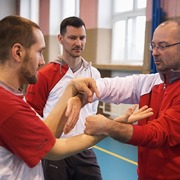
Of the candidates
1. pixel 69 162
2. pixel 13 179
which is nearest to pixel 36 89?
pixel 69 162

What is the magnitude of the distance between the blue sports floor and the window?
1.79 metres

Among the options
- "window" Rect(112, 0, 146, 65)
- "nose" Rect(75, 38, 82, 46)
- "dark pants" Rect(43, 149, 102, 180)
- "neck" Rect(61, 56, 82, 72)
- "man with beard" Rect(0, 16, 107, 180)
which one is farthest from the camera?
"window" Rect(112, 0, 146, 65)

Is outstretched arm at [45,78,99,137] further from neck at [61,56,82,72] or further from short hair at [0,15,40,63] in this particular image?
neck at [61,56,82,72]

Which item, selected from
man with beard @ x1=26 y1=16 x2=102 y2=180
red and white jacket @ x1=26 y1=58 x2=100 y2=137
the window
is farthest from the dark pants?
the window

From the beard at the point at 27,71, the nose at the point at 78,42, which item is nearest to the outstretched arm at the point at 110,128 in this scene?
the beard at the point at 27,71

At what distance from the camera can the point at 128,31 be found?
700cm

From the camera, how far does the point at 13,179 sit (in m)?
1.47

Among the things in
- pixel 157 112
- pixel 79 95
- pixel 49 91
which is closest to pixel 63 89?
pixel 49 91

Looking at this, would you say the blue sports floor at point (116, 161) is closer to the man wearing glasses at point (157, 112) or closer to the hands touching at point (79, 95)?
the man wearing glasses at point (157, 112)

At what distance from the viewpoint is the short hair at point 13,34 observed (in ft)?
4.93

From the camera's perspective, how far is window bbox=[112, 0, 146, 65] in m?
6.65

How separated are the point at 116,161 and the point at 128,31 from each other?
10.2 feet

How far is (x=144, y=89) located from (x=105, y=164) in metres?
2.83

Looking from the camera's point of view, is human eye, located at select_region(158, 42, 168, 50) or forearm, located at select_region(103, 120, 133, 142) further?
human eye, located at select_region(158, 42, 168, 50)
